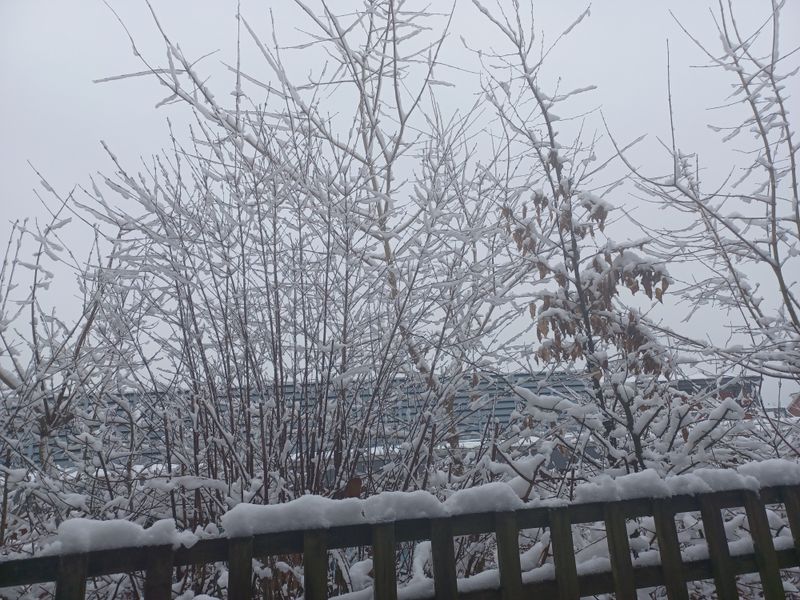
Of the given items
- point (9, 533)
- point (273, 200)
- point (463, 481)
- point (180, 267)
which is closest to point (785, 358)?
point (463, 481)

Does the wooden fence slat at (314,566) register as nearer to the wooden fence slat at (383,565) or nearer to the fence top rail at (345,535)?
the fence top rail at (345,535)

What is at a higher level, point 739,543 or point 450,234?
point 450,234

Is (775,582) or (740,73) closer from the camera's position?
(775,582)

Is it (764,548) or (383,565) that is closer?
(383,565)

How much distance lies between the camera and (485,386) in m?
3.71

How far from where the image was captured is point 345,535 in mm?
1623

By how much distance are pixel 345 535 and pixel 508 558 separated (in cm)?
51

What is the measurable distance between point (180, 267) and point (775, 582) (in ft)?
8.82

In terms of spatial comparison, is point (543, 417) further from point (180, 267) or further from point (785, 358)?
point (180, 267)

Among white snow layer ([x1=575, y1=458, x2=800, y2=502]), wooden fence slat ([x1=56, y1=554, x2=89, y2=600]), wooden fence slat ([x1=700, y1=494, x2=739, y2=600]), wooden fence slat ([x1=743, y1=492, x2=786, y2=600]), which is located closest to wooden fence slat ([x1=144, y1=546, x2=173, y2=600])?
wooden fence slat ([x1=56, y1=554, x2=89, y2=600])

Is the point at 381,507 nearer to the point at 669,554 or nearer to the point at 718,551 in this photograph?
the point at 669,554

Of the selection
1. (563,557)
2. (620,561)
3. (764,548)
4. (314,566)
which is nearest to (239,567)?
(314,566)

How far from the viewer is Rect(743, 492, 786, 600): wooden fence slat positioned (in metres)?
1.94

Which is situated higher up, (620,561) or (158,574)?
(158,574)
